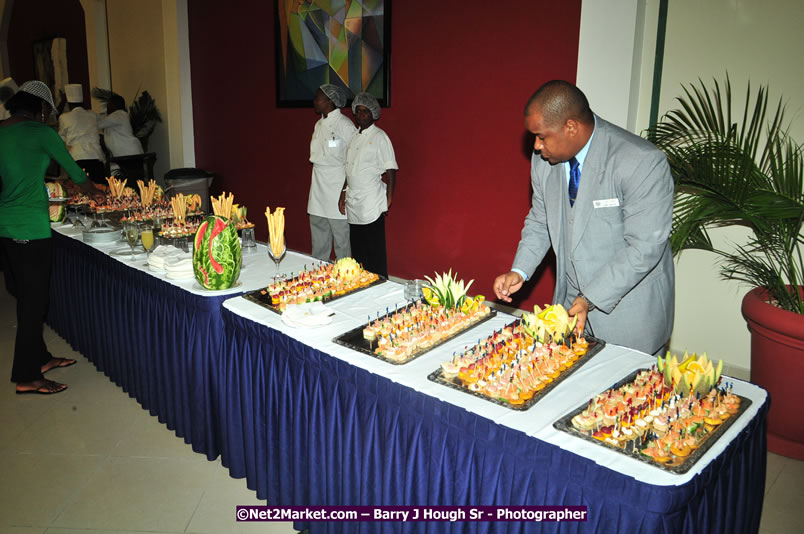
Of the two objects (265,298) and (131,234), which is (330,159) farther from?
(265,298)

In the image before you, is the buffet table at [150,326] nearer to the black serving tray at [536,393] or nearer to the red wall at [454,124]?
the black serving tray at [536,393]

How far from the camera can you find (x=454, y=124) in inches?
164

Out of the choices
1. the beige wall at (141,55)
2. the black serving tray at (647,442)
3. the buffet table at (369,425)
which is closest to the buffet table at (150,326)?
the buffet table at (369,425)

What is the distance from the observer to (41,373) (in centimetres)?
298

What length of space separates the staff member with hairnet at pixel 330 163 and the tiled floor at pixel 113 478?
78.7 inches

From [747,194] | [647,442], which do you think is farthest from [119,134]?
[647,442]

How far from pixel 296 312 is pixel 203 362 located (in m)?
0.56

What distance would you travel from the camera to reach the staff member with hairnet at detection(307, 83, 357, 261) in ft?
14.0

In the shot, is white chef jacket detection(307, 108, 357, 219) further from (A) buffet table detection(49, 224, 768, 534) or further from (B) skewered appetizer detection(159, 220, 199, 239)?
(A) buffet table detection(49, 224, 768, 534)

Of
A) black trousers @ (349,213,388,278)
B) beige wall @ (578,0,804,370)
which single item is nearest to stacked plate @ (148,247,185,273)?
black trousers @ (349,213,388,278)

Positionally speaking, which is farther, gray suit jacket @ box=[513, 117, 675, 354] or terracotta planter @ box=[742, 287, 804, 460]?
terracotta planter @ box=[742, 287, 804, 460]

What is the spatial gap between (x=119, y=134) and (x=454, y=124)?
12.4 ft

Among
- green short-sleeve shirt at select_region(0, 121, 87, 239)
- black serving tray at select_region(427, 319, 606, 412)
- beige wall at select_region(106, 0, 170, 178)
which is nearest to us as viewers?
black serving tray at select_region(427, 319, 606, 412)

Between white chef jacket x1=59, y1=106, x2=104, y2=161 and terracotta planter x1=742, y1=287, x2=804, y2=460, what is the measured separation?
19.0 feet
